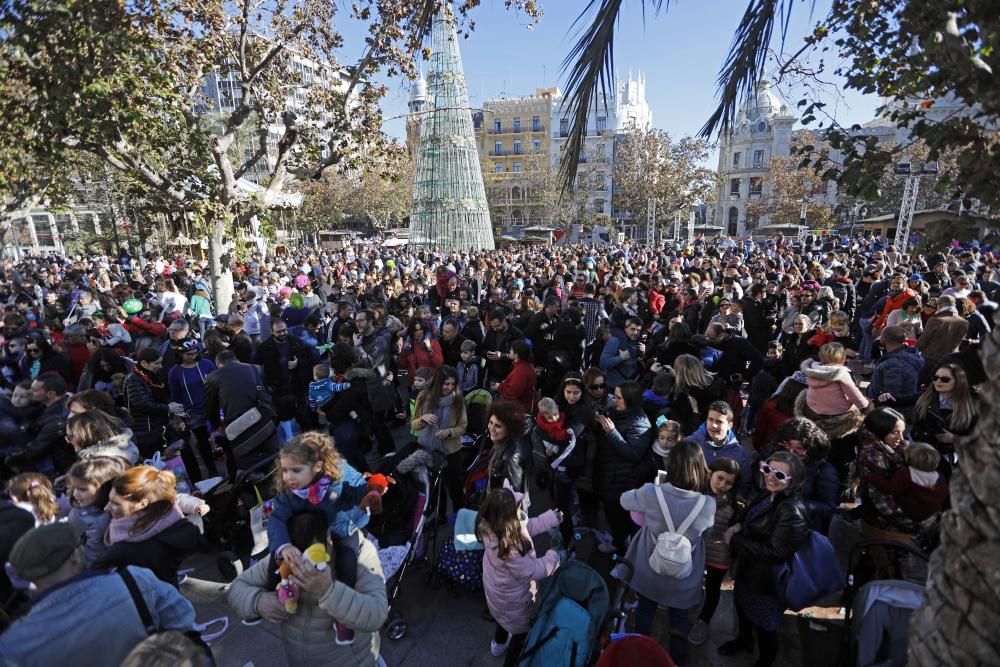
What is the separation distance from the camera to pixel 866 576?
305 cm

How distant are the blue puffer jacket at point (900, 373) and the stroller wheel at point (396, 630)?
4.76m

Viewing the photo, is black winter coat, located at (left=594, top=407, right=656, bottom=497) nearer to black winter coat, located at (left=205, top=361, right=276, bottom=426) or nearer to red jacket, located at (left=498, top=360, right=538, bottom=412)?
red jacket, located at (left=498, top=360, right=538, bottom=412)

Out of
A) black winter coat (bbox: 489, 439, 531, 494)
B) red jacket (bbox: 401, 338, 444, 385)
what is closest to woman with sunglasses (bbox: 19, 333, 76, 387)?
red jacket (bbox: 401, 338, 444, 385)

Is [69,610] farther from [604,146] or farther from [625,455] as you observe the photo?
[604,146]

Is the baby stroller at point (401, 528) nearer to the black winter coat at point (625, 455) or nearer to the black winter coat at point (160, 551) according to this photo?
the black winter coat at point (160, 551)

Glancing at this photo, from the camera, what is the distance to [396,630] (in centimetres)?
330

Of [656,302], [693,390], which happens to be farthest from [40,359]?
[656,302]

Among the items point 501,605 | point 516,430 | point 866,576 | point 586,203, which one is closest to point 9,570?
point 501,605

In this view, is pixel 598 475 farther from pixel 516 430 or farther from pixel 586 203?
pixel 586 203

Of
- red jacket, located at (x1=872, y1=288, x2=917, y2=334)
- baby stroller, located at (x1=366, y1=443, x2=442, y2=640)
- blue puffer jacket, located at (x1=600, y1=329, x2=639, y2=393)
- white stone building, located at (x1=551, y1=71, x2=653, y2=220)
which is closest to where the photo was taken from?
baby stroller, located at (x1=366, y1=443, x2=442, y2=640)

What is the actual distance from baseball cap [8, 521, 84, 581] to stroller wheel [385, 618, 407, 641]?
2090mm

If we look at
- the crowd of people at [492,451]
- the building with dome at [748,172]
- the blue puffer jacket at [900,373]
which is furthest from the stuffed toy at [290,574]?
the building with dome at [748,172]

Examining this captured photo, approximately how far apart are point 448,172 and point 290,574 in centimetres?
2475

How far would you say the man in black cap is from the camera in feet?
5.57
